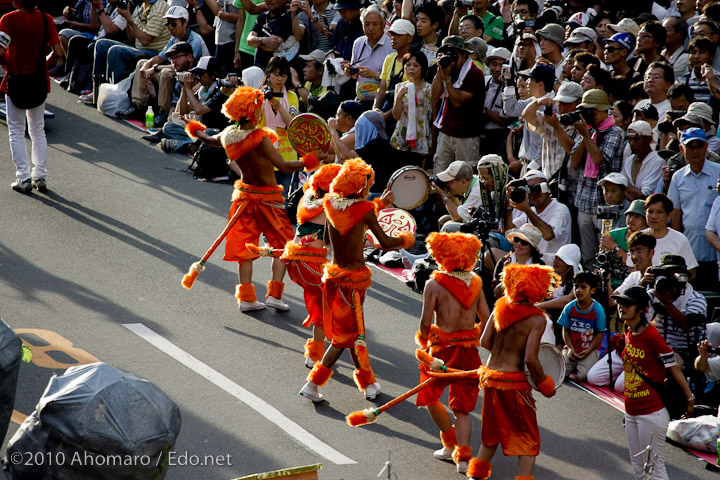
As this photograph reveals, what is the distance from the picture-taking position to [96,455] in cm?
448

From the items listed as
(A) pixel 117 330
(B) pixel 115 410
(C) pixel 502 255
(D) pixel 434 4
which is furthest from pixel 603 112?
(B) pixel 115 410

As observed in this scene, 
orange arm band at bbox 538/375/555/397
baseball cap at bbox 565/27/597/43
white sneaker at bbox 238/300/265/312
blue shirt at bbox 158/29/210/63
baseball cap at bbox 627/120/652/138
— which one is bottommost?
white sneaker at bbox 238/300/265/312

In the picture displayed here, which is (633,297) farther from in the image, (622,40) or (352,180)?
(622,40)

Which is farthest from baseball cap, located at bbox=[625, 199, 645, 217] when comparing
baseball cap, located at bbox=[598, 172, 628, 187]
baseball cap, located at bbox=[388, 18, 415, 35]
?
baseball cap, located at bbox=[388, 18, 415, 35]

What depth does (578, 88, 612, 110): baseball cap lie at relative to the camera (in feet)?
33.0

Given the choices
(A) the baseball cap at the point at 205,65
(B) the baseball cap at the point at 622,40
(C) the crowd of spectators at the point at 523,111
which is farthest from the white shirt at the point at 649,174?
(A) the baseball cap at the point at 205,65

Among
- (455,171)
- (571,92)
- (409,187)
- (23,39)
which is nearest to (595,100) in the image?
(571,92)

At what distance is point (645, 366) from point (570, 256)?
213 centimetres

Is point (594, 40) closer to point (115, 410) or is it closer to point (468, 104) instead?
point (468, 104)

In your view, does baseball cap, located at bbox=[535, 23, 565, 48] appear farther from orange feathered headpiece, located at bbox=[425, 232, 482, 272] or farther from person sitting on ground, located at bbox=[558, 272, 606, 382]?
orange feathered headpiece, located at bbox=[425, 232, 482, 272]

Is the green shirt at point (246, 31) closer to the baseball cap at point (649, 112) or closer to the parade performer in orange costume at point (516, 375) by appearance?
the baseball cap at point (649, 112)

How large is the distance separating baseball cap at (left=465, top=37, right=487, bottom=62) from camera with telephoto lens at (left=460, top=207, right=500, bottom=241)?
2858 mm

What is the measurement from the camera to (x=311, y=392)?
7.84 meters

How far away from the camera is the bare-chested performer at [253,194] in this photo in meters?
9.37
